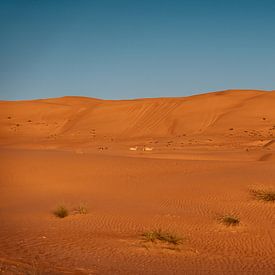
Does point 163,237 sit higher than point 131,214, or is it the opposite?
point 163,237

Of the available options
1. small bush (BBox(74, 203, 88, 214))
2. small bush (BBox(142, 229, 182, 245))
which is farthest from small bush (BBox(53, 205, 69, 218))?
small bush (BBox(142, 229, 182, 245))

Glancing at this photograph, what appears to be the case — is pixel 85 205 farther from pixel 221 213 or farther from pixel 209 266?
pixel 209 266

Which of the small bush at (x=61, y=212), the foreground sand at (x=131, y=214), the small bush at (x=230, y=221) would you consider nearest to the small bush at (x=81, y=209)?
the foreground sand at (x=131, y=214)

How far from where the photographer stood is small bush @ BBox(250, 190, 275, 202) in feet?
38.5

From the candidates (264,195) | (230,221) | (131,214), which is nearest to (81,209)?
(131,214)

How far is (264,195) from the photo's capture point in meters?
11.9

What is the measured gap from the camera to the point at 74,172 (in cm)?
1633

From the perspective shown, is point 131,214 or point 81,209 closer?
point 131,214

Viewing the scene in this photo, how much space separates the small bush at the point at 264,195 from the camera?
38.5 feet

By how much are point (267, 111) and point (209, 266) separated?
3900cm

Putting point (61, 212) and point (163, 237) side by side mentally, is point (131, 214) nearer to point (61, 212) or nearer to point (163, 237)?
point (61, 212)

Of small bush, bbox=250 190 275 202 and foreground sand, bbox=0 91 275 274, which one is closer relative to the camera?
foreground sand, bbox=0 91 275 274

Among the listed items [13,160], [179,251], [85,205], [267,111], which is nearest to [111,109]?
[267,111]

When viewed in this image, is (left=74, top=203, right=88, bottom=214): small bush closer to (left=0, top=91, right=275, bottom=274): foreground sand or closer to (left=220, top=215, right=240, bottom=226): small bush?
(left=0, top=91, right=275, bottom=274): foreground sand
